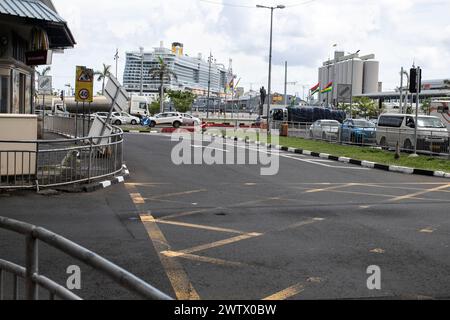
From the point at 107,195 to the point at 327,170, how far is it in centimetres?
849

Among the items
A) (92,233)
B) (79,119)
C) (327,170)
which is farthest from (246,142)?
(92,233)

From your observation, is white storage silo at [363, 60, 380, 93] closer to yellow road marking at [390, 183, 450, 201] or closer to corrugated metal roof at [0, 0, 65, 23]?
yellow road marking at [390, 183, 450, 201]

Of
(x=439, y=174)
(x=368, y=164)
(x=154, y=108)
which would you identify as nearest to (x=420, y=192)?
(x=439, y=174)

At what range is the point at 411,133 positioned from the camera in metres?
22.7

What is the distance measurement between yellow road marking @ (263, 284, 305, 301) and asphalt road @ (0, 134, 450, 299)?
1 centimetres

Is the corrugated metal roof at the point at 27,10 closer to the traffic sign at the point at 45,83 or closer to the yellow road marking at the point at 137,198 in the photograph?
the yellow road marking at the point at 137,198

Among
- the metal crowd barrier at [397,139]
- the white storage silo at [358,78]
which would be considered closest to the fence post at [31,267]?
the metal crowd barrier at [397,139]

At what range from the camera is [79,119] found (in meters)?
26.5

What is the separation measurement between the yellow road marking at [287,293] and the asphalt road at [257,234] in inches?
0.4

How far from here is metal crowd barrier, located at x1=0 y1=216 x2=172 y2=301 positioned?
100 inches

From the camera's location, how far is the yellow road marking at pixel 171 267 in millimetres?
4977
